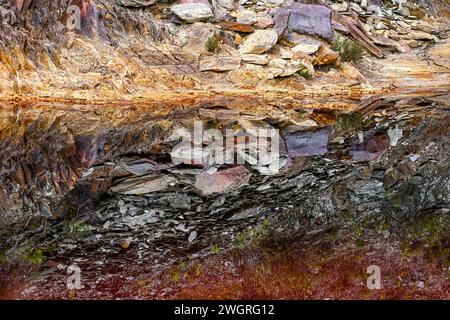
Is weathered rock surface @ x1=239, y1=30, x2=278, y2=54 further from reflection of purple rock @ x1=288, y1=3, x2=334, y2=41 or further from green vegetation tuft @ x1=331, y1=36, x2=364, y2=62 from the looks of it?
green vegetation tuft @ x1=331, y1=36, x2=364, y2=62

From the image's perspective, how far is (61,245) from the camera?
5.66 m

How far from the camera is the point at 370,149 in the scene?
29.5 feet

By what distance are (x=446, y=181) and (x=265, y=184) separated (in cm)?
306

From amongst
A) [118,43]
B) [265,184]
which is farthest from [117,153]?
[118,43]

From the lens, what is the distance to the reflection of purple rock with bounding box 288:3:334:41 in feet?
57.3

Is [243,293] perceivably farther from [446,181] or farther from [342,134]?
[342,134]

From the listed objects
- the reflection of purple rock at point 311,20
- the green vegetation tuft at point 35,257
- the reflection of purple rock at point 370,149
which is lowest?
the reflection of purple rock at point 370,149

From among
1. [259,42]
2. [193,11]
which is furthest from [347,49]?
[193,11]

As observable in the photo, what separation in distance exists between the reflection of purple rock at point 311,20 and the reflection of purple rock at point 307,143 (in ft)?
27.3

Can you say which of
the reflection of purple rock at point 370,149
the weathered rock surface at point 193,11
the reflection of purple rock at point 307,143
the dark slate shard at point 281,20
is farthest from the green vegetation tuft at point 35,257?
the dark slate shard at point 281,20

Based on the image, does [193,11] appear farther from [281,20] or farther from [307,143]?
[307,143]

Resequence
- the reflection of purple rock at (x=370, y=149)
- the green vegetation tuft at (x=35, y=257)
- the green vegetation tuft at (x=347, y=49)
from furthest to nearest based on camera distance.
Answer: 1. the green vegetation tuft at (x=347, y=49)
2. the reflection of purple rock at (x=370, y=149)
3. the green vegetation tuft at (x=35, y=257)

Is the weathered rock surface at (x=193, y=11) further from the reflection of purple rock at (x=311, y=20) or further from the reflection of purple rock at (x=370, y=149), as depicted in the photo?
the reflection of purple rock at (x=370, y=149)

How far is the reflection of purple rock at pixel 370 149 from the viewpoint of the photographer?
28.1 ft
